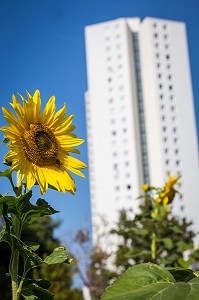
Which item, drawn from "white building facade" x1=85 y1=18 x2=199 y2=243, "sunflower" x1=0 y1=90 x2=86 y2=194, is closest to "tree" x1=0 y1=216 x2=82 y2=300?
"sunflower" x1=0 y1=90 x2=86 y2=194

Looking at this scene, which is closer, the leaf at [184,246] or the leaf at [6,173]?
the leaf at [6,173]

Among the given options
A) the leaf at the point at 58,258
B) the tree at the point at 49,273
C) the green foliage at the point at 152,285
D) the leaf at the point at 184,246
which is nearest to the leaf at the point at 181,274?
the green foliage at the point at 152,285

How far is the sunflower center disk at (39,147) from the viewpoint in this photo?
1194 millimetres

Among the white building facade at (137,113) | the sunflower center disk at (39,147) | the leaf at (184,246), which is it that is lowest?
the leaf at (184,246)

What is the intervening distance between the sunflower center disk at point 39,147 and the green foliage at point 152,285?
1.55ft

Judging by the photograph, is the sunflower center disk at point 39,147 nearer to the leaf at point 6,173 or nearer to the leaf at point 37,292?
the leaf at point 6,173

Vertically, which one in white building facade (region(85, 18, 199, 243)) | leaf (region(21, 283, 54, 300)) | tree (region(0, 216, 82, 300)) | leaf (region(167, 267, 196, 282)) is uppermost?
white building facade (region(85, 18, 199, 243))

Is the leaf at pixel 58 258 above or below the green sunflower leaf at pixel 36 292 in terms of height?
above

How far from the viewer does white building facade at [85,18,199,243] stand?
4950cm

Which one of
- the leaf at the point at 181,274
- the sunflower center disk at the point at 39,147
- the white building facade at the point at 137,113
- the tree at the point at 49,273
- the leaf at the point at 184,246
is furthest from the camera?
the white building facade at the point at 137,113

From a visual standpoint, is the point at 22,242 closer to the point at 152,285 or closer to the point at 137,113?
the point at 152,285

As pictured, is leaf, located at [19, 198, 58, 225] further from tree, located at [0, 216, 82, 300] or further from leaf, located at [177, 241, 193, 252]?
tree, located at [0, 216, 82, 300]

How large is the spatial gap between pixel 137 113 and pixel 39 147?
168ft

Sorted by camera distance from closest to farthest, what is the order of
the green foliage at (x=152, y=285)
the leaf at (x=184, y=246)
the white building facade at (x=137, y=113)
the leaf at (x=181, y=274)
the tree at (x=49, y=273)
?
the green foliage at (x=152, y=285) → the leaf at (x=181, y=274) → the leaf at (x=184, y=246) → the tree at (x=49, y=273) → the white building facade at (x=137, y=113)
